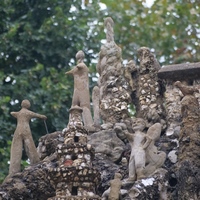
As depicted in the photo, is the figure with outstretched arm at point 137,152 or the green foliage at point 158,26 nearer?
the figure with outstretched arm at point 137,152

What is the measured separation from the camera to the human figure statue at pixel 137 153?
58.3ft

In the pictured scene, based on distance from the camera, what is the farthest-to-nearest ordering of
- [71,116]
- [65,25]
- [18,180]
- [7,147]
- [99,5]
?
[99,5]
[65,25]
[7,147]
[18,180]
[71,116]

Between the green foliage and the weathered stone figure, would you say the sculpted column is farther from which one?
the green foliage

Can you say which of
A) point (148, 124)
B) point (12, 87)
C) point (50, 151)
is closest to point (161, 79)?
point (148, 124)

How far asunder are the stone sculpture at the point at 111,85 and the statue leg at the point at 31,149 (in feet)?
6.81

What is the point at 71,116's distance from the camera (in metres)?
17.2

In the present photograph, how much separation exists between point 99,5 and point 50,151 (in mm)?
10953

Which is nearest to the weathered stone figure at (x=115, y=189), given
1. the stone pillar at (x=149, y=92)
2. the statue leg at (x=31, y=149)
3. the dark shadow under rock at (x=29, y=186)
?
the dark shadow under rock at (x=29, y=186)

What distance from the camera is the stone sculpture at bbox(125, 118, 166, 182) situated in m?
17.8

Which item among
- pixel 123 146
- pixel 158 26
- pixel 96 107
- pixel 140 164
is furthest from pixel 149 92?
pixel 158 26

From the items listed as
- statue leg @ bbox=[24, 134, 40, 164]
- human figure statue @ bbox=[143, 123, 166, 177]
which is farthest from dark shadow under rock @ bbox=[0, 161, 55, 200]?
human figure statue @ bbox=[143, 123, 166, 177]

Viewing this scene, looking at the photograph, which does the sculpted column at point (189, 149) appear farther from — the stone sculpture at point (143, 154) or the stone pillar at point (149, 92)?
the stone pillar at point (149, 92)

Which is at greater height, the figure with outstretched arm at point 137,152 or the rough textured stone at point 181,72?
the rough textured stone at point 181,72

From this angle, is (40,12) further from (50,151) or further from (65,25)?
(50,151)
